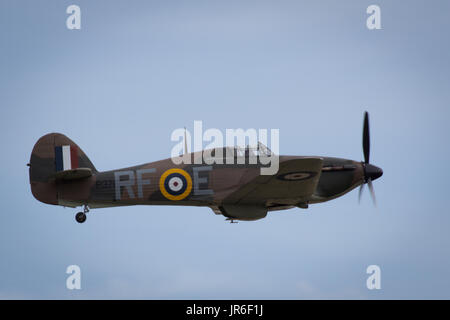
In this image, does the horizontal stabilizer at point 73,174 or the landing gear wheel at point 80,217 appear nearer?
the horizontal stabilizer at point 73,174

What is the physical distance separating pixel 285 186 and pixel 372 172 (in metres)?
2.86

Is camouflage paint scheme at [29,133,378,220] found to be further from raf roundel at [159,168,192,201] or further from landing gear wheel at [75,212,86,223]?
landing gear wheel at [75,212,86,223]

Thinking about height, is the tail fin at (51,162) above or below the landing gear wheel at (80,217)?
above

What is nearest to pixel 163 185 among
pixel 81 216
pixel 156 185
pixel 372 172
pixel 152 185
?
pixel 156 185

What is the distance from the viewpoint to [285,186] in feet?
70.8

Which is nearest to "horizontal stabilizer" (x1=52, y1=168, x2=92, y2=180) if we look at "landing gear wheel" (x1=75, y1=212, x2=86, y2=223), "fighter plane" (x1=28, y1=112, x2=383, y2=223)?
"fighter plane" (x1=28, y1=112, x2=383, y2=223)

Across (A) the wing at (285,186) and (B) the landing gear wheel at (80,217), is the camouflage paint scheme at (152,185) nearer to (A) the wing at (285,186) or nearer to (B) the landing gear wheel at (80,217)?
(A) the wing at (285,186)

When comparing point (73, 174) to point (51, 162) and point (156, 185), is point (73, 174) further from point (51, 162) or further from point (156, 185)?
point (156, 185)

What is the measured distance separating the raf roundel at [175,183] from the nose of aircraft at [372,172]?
505cm

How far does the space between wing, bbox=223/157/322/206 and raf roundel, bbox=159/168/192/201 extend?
114 centimetres

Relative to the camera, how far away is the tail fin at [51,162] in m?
21.7

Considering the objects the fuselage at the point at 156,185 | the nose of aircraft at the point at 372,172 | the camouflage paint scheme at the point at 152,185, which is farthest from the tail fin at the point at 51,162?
the nose of aircraft at the point at 372,172

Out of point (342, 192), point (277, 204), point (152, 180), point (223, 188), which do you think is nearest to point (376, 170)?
point (342, 192)
